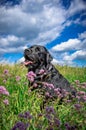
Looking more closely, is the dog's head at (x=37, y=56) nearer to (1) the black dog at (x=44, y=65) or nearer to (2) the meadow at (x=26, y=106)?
(1) the black dog at (x=44, y=65)

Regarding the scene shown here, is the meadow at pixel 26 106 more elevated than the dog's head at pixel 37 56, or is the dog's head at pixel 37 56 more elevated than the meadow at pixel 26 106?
the dog's head at pixel 37 56

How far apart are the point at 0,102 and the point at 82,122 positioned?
125 cm

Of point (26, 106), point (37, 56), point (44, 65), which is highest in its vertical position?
point (37, 56)

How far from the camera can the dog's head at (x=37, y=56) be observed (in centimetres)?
688

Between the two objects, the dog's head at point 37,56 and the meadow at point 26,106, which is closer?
the meadow at point 26,106

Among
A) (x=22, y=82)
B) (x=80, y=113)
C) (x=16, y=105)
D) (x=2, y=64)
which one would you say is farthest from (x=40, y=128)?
(x=2, y=64)

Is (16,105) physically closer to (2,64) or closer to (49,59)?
(49,59)

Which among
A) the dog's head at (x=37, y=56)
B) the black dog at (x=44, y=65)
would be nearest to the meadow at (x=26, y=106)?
the black dog at (x=44, y=65)

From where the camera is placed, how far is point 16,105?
533 centimetres

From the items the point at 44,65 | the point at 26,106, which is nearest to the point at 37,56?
the point at 44,65

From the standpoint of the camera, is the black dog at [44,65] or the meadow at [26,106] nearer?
the meadow at [26,106]

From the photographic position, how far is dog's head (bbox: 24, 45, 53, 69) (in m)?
6.88

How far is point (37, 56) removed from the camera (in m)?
6.95

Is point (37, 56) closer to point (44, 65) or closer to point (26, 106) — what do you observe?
point (44, 65)
